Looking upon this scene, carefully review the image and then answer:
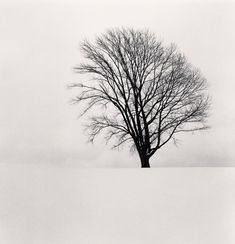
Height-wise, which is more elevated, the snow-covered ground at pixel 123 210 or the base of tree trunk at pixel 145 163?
the base of tree trunk at pixel 145 163

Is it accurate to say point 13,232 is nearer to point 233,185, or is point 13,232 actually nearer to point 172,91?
point 233,185

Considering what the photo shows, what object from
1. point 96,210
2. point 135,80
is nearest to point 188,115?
point 135,80

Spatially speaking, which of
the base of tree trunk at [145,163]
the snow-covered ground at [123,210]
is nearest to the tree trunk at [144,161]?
the base of tree trunk at [145,163]

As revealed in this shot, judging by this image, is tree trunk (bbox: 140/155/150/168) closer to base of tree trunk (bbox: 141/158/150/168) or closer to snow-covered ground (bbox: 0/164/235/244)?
base of tree trunk (bbox: 141/158/150/168)

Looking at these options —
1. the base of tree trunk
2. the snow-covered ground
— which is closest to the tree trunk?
the base of tree trunk

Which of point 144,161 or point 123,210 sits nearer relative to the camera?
point 123,210

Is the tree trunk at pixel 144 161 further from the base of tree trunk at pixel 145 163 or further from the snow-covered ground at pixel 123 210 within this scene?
the snow-covered ground at pixel 123 210

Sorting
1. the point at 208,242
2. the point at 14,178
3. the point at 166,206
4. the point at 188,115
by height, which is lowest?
the point at 208,242

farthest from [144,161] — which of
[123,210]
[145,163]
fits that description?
[123,210]

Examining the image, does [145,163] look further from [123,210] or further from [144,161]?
[123,210]

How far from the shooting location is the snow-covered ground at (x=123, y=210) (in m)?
7.27

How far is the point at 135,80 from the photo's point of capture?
2211cm

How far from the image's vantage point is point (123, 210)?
845 centimetres

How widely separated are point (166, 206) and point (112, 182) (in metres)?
2.51
